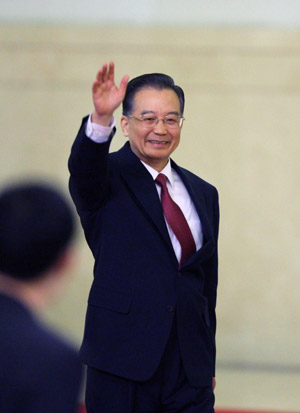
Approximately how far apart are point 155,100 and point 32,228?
132cm

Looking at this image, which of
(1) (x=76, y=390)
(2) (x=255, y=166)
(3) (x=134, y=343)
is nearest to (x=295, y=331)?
(2) (x=255, y=166)

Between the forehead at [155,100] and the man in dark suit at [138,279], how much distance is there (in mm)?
27

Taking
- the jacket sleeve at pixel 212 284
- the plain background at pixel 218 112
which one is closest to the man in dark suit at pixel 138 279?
the jacket sleeve at pixel 212 284

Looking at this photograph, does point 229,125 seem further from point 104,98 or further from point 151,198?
point 104,98

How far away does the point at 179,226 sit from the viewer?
2.36 m

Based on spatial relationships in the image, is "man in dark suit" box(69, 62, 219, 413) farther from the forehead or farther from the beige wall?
the beige wall

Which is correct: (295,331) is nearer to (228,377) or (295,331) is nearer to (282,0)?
(228,377)

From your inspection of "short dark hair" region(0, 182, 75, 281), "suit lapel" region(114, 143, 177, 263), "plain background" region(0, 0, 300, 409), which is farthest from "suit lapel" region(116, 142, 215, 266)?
"plain background" region(0, 0, 300, 409)

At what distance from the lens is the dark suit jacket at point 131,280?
7.30ft

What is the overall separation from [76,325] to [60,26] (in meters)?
2.17

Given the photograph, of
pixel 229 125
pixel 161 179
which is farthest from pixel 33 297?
pixel 229 125

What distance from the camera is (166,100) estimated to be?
8.10 ft

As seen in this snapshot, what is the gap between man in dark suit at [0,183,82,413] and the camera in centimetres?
112

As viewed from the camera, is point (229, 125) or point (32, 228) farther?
point (229, 125)
